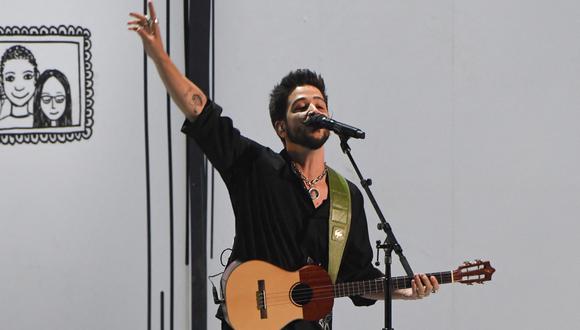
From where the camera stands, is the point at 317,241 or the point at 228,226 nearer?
the point at 317,241

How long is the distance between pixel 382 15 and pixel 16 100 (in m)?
1.56

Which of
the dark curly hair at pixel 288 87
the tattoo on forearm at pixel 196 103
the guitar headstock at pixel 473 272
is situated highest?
the dark curly hair at pixel 288 87

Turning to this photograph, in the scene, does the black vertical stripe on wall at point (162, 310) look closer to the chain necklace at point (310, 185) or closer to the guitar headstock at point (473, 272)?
the chain necklace at point (310, 185)

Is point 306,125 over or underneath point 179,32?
underneath

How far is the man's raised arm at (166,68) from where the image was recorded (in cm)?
260

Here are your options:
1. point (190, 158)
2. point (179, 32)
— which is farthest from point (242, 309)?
point (179, 32)

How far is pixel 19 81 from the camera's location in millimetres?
3447

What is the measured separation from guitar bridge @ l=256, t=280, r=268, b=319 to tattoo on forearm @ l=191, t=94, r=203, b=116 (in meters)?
0.56

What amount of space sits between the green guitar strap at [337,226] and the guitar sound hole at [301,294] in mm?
90

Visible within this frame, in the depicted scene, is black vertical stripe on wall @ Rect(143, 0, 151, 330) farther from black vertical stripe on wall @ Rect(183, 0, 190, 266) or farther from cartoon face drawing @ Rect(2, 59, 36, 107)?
cartoon face drawing @ Rect(2, 59, 36, 107)

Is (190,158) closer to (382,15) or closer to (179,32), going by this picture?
(179,32)

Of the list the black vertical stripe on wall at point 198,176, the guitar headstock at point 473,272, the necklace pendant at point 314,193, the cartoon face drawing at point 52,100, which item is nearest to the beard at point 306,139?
the necklace pendant at point 314,193

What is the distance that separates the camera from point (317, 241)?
2.98m

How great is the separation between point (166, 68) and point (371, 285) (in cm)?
96
